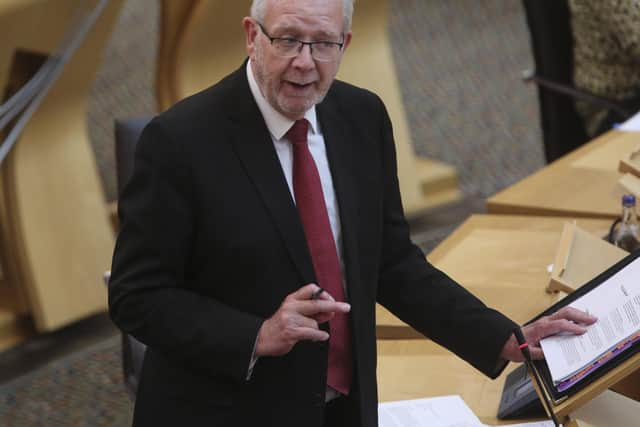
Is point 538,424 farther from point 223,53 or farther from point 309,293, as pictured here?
point 223,53

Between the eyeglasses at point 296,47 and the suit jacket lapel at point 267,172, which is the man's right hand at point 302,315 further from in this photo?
the eyeglasses at point 296,47

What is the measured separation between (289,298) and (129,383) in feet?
3.86

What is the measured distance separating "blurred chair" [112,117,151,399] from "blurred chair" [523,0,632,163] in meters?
1.67

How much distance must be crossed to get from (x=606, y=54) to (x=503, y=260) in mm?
1385

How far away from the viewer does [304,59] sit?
156 centimetres

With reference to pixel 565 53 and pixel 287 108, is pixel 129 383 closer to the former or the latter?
pixel 287 108

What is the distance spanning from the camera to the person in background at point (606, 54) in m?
3.75

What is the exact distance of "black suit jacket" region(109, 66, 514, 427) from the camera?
1.61 m

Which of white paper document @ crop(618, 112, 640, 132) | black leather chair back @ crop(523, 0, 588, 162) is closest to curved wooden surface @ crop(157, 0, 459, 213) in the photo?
black leather chair back @ crop(523, 0, 588, 162)

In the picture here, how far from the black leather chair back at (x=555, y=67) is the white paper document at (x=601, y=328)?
2.04m

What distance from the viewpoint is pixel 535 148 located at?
217 inches

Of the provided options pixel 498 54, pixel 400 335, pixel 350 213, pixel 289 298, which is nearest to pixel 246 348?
pixel 289 298

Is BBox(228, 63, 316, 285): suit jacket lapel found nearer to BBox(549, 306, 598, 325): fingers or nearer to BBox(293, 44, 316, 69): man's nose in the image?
BBox(293, 44, 316, 69): man's nose

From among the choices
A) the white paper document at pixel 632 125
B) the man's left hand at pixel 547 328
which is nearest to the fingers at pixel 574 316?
the man's left hand at pixel 547 328
